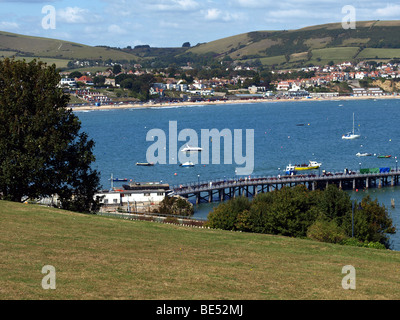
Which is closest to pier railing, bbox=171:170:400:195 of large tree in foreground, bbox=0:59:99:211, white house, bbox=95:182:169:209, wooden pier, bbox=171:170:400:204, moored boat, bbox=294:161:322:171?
wooden pier, bbox=171:170:400:204

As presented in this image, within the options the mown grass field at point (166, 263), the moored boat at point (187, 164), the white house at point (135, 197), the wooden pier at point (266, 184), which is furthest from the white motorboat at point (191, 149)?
the mown grass field at point (166, 263)

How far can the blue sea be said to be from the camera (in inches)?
3098

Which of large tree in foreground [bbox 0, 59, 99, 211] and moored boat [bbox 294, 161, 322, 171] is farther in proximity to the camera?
moored boat [bbox 294, 161, 322, 171]

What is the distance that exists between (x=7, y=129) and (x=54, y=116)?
239cm

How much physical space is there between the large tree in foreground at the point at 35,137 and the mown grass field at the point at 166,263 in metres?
4.38

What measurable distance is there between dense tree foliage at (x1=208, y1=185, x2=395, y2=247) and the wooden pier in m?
22.7

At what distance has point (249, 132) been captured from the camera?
13588cm

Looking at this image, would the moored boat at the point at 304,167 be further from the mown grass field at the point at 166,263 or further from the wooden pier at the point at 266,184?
the mown grass field at the point at 166,263

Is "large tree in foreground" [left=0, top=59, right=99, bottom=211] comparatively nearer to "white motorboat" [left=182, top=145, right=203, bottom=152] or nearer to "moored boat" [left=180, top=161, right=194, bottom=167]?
"moored boat" [left=180, top=161, right=194, bottom=167]

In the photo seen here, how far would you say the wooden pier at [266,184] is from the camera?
63366mm

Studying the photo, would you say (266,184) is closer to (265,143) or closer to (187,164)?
(187,164)

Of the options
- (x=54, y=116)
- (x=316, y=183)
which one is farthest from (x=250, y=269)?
(x=316, y=183)

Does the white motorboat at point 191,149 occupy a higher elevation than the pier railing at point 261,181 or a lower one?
higher
